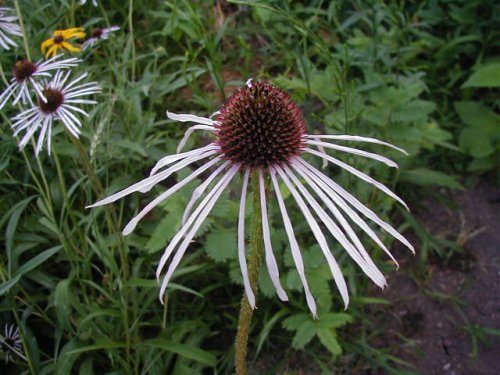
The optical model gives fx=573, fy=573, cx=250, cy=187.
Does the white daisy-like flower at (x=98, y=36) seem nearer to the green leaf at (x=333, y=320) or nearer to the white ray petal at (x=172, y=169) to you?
the white ray petal at (x=172, y=169)

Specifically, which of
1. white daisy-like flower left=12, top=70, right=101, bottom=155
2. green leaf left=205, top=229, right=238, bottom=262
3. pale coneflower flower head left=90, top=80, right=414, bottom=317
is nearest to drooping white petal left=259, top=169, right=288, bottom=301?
pale coneflower flower head left=90, top=80, right=414, bottom=317

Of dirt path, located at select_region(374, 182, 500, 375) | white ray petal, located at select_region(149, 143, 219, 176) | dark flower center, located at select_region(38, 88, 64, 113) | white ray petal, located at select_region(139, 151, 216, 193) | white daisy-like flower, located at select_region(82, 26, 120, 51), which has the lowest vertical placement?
dirt path, located at select_region(374, 182, 500, 375)

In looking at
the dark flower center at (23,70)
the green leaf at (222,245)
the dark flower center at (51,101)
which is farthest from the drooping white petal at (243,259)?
the dark flower center at (23,70)

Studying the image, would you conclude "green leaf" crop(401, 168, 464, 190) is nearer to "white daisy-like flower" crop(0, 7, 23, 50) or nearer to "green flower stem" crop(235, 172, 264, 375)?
"green flower stem" crop(235, 172, 264, 375)

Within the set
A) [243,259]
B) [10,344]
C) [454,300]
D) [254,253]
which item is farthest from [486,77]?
[10,344]

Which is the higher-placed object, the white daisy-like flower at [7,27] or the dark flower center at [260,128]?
the white daisy-like flower at [7,27]

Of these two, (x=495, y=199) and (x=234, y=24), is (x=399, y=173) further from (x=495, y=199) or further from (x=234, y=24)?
(x=234, y=24)
